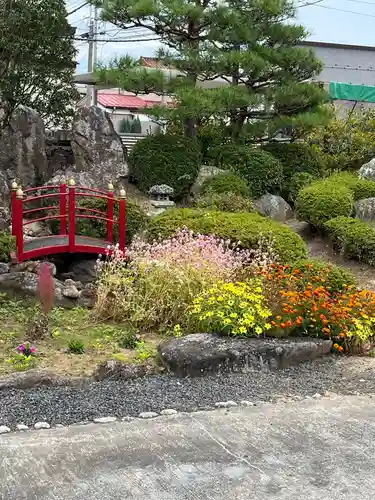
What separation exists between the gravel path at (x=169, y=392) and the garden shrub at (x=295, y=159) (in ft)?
23.8

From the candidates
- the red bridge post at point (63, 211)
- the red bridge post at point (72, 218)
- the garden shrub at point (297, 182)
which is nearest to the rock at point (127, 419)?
the red bridge post at point (72, 218)

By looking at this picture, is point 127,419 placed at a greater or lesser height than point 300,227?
lesser

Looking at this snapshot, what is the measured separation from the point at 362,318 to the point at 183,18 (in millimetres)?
7252

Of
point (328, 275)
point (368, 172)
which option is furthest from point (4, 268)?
point (368, 172)

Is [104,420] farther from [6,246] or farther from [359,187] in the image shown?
[359,187]

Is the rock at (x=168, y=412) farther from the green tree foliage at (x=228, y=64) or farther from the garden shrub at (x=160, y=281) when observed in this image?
the green tree foliage at (x=228, y=64)

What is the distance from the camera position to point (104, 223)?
847 centimetres

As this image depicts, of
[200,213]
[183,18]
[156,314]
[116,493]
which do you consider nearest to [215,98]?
[183,18]

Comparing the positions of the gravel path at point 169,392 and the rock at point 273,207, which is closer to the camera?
the gravel path at point 169,392

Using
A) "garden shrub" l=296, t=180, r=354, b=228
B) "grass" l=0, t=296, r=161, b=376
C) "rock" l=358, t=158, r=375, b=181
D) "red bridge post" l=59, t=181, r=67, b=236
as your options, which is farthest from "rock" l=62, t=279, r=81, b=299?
"rock" l=358, t=158, r=375, b=181

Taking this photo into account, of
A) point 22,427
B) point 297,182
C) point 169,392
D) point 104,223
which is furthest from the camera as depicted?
point 297,182

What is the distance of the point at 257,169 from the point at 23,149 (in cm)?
412

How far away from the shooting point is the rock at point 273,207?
11.0 metres

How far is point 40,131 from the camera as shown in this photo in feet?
34.7
